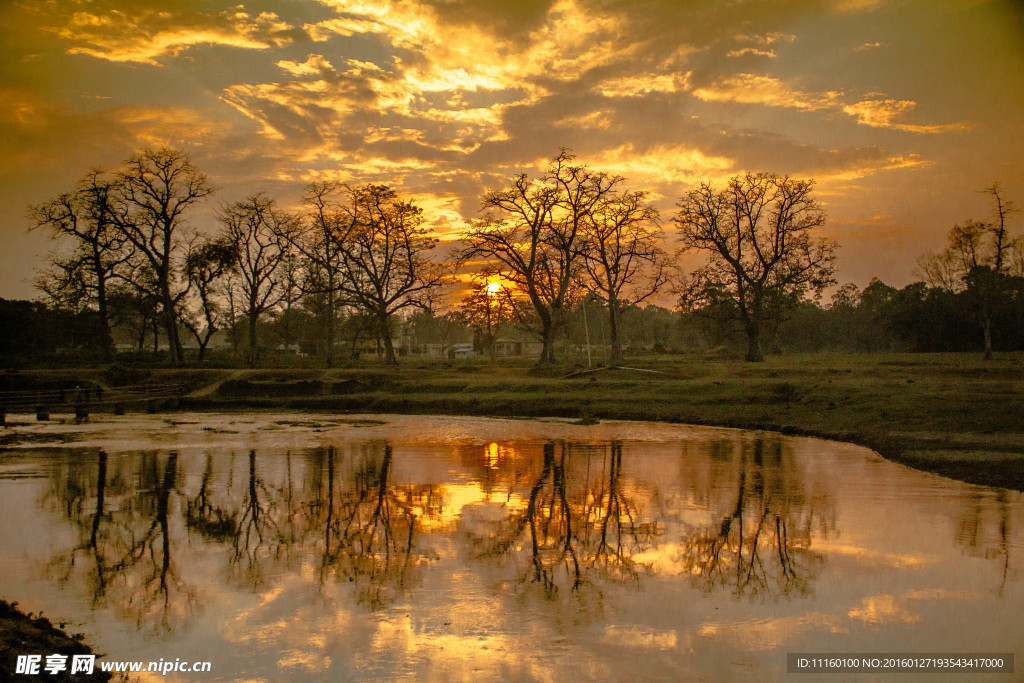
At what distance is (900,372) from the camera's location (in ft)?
127

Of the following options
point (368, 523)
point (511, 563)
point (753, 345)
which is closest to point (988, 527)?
point (511, 563)

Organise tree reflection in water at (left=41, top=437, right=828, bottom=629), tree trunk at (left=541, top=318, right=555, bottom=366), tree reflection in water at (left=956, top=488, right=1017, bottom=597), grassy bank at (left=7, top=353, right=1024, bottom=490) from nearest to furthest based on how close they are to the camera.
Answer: tree reflection in water at (left=41, top=437, right=828, bottom=629) < tree reflection in water at (left=956, top=488, right=1017, bottom=597) < grassy bank at (left=7, top=353, right=1024, bottom=490) < tree trunk at (left=541, top=318, right=555, bottom=366)

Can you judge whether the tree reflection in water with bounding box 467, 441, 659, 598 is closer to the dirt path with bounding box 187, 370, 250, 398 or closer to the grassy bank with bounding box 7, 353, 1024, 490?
the grassy bank with bounding box 7, 353, 1024, 490

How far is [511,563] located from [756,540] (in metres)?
4.12

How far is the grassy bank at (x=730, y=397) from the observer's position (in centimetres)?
2103

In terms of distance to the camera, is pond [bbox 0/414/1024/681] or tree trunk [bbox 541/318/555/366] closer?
pond [bbox 0/414/1024/681]

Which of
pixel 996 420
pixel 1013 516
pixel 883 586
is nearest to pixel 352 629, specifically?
pixel 883 586

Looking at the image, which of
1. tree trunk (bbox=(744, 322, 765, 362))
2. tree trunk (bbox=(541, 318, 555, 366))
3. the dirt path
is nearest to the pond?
the dirt path

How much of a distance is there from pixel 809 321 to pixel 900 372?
7503 centimetres

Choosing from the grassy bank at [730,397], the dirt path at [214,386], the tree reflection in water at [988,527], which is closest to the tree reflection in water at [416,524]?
the tree reflection in water at [988,527]

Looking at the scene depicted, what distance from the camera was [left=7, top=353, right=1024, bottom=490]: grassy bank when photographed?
21.0 m

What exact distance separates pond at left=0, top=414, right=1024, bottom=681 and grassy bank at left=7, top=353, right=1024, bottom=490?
10.7 ft

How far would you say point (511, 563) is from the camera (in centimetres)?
1069

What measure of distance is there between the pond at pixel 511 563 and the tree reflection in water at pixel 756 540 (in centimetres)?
6
